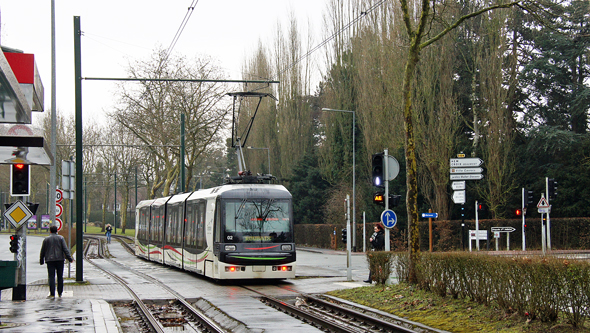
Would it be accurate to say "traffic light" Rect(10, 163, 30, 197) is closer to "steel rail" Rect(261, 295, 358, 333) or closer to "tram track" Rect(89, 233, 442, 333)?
"tram track" Rect(89, 233, 442, 333)

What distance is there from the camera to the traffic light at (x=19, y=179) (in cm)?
1572

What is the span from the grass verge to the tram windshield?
4.32 meters

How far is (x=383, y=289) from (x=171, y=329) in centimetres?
528

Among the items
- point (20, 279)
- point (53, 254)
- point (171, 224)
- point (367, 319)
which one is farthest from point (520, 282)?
point (171, 224)

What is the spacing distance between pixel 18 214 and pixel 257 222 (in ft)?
20.9

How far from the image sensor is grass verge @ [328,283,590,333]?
9705mm

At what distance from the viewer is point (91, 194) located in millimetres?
95375

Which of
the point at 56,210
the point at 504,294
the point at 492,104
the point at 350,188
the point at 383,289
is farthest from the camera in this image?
the point at 350,188

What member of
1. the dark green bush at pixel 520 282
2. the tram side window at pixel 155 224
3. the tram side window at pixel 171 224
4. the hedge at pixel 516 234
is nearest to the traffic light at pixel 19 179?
the dark green bush at pixel 520 282

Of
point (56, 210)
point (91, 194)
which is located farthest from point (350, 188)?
point (91, 194)

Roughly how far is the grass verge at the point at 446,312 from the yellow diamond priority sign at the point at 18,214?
726cm

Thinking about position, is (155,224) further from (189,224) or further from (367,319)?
(367,319)

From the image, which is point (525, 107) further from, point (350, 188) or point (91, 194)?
point (91, 194)

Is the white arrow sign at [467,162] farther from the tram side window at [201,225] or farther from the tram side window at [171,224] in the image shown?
the tram side window at [171,224]
